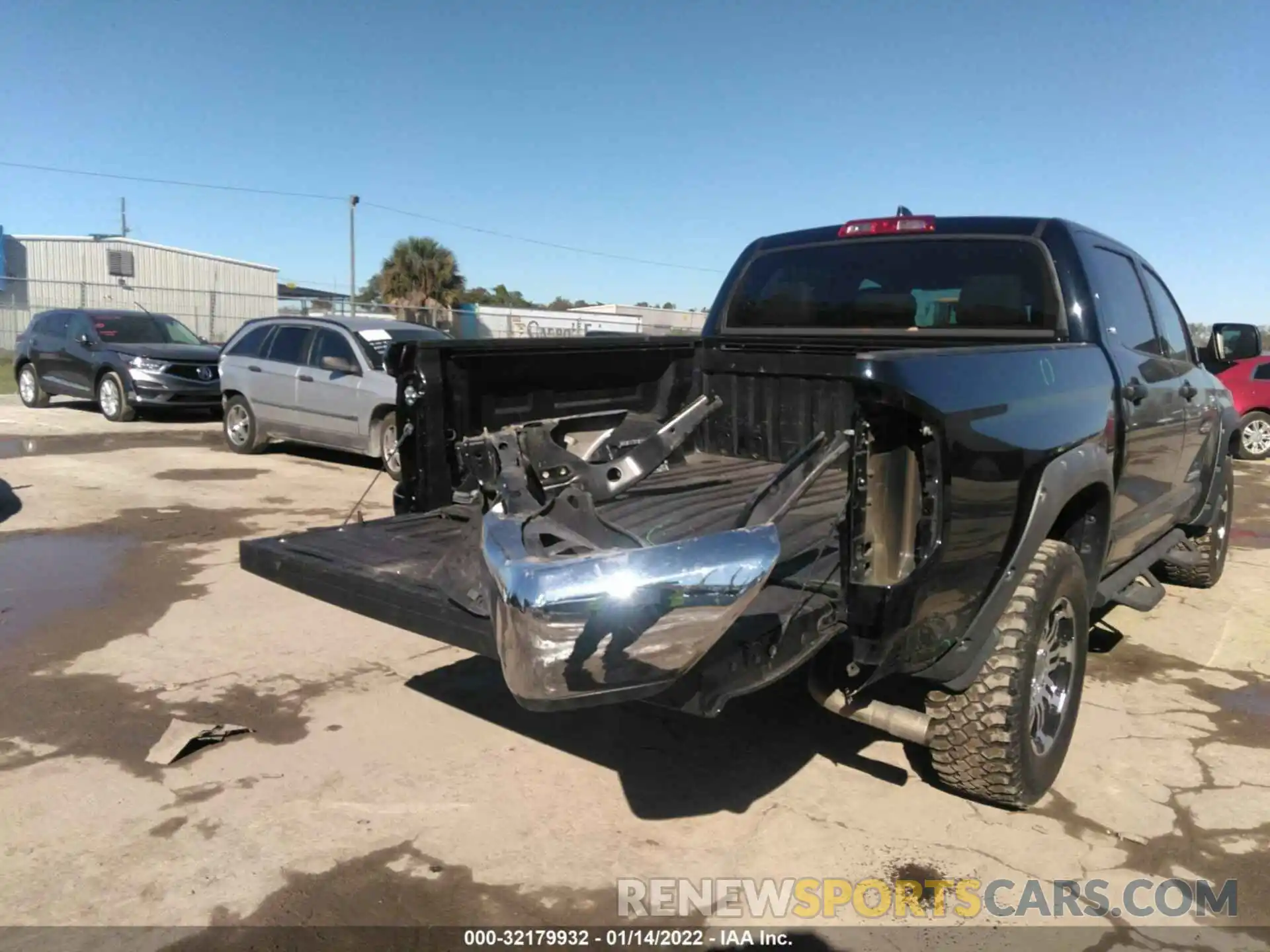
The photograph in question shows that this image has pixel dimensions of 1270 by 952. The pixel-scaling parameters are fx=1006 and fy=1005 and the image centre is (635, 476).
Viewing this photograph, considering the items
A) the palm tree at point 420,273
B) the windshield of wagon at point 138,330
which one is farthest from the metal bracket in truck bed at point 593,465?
the palm tree at point 420,273

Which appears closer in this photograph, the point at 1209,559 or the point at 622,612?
the point at 622,612

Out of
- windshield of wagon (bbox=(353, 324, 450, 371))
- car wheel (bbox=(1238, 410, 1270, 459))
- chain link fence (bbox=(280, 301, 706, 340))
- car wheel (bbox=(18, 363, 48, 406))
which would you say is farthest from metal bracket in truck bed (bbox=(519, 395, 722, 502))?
chain link fence (bbox=(280, 301, 706, 340))

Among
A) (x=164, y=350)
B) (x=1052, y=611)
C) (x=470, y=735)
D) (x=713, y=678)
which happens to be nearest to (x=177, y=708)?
(x=470, y=735)

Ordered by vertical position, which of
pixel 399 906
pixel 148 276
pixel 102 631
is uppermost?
pixel 148 276

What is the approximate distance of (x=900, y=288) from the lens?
4.91 meters

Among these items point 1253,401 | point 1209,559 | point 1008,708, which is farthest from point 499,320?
point 1008,708

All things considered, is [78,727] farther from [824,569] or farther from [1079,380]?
[1079,380]

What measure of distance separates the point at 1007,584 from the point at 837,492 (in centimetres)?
151

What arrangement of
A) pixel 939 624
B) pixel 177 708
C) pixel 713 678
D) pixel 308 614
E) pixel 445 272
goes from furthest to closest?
pixel 445 272
pixel 308 614
pixel 177 708
pixel 939 624
pixel 713 678

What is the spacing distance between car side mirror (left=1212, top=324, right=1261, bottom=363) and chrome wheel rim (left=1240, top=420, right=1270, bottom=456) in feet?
32.2

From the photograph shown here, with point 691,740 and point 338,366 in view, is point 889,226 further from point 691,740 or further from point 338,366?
point 338,366

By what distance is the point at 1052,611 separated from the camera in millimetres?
3609

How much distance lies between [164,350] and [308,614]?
34.4ft

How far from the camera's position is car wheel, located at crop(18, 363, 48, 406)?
16359mm
